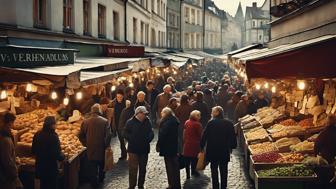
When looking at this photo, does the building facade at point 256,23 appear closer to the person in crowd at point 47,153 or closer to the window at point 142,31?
the window at point 142,31

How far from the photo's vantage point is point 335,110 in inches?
441

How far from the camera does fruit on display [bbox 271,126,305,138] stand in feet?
39.2

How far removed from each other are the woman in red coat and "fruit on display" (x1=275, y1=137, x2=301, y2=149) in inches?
78.6

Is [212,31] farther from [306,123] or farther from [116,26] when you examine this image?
[306,123]

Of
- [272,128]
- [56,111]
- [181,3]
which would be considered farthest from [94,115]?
[181,3]

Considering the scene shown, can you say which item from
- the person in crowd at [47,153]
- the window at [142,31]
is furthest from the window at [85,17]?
the window at [142,31]

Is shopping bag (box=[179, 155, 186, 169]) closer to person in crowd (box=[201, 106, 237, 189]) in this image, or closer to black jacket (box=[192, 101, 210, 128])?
person in crowd (box=[201, 106, 237, 189])

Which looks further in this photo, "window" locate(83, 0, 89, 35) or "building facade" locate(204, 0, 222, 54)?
"building facade" locate(204, 0, 222, 54)

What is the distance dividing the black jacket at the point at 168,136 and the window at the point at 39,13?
585cm

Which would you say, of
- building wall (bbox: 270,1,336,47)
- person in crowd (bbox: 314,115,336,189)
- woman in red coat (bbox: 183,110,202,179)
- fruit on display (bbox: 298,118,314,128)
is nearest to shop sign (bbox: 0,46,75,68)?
woman in red coat (bbox: 183,110,202,179)

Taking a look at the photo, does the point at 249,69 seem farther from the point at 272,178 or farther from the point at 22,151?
the point at 22,151

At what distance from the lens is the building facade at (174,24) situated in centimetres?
5317

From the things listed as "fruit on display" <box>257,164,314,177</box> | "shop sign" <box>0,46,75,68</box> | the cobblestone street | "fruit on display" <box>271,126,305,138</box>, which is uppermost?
"shop sign" <box>0,46,75,68</box>

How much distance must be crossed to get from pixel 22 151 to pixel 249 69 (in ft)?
17.4
